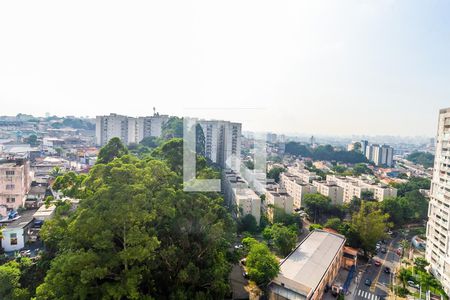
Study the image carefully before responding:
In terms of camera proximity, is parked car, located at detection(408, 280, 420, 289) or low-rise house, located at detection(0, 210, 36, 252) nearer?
low-rise house, located at detection(0, 210, 36, 252)

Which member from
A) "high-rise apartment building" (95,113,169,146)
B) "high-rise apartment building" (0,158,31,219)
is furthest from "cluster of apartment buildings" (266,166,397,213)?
"high-rise apartment building" (95,113,169,146)

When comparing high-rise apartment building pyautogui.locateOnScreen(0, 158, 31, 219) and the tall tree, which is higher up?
high-rise apartment building pyautogui.locateOnScreen(0, 158, 31, 219)

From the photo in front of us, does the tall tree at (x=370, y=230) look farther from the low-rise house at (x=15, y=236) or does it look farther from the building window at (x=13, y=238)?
the building window at (x=13, y=238)

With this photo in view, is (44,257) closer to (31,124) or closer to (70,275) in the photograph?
(70,275)

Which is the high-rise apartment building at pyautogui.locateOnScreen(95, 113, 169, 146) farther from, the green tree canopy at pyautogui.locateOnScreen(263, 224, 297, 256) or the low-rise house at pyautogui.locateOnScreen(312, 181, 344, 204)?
the green tree canopy at pyautogui.locateOnScreen(263, 224, 297, 256)

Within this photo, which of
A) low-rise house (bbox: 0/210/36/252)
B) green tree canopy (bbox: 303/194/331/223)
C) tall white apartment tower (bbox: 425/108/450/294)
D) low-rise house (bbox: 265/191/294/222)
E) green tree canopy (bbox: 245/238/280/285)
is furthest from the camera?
green tree canopy (bbox: 303/194/331/223)

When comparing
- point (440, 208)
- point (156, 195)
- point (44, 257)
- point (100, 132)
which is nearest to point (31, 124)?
point (100, 132)

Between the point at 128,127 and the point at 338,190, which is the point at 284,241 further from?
the point at 128,127
